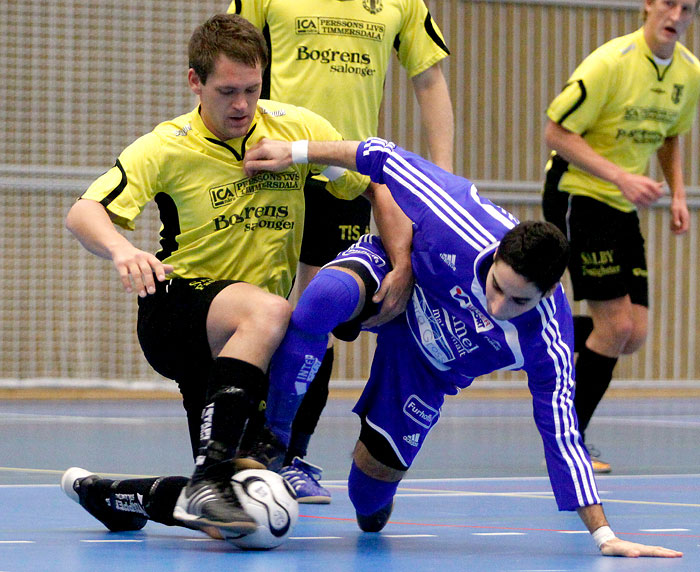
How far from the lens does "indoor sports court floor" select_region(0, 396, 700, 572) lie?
279 cm

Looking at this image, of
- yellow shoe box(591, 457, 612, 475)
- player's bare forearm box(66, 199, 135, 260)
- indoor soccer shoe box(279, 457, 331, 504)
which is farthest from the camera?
yellow shoe box(591, 457, 612, 475)

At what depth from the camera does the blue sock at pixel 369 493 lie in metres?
3.42

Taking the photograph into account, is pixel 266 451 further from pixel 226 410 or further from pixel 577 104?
pixel 577 104

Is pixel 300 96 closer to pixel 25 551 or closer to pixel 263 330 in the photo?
pixel 263 330

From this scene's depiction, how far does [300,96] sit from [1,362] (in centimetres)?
623

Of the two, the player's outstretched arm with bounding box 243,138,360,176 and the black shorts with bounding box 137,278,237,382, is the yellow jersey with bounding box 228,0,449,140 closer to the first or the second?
the player's outstretched arm with bounding box 243,138,360,176

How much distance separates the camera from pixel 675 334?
466 inches

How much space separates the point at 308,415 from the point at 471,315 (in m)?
1.14

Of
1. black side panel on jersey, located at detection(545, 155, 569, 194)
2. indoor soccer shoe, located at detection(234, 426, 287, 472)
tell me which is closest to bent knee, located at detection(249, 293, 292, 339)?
indoor soccer shoe, located at detection(234, 426, 287, 472)

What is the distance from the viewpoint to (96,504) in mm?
3191

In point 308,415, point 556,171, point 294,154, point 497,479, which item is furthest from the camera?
point 556,171

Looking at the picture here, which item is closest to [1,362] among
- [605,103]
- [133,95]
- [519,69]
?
[133,95]

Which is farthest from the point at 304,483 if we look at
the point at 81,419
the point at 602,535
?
the point at 81,419

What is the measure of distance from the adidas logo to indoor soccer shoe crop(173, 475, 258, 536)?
79cm
